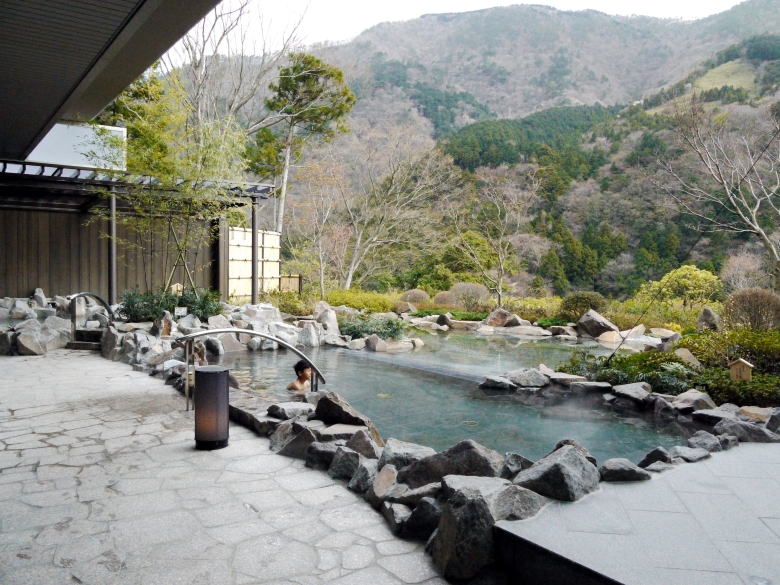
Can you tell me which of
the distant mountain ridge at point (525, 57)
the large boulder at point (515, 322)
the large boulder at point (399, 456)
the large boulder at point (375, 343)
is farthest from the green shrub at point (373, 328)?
the distant mountain ridge at point (525, 57)

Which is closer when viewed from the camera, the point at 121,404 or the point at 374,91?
the point at 121,404

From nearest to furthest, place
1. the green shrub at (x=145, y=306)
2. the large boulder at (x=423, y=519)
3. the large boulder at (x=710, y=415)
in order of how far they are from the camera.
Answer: the large boulder at (x=423, y=519) < the large boulder at (x=710, y=415) < the green shrub at (x=145, y=306)

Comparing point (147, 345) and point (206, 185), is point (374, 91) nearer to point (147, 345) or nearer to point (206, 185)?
point (206, 185)

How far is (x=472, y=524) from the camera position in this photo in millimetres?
2094

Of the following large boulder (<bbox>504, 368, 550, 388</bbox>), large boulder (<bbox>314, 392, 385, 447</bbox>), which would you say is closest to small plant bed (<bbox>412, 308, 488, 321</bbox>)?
→ large boulder (<bbox>504, 368, 550, 388</bbox>)

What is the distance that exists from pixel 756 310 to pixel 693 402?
11.4 feet

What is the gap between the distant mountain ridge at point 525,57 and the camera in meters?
31.8

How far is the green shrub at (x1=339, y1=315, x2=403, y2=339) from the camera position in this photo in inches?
417

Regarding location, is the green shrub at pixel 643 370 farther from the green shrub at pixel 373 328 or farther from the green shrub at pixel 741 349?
the green shrub at pixel 373 328

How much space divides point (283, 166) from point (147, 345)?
1225cm

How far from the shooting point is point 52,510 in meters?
2.59

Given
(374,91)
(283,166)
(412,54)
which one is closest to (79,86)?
(283,166)

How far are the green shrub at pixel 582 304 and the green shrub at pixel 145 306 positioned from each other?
8932 mm

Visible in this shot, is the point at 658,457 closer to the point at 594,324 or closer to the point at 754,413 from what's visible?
the point at 754,413
